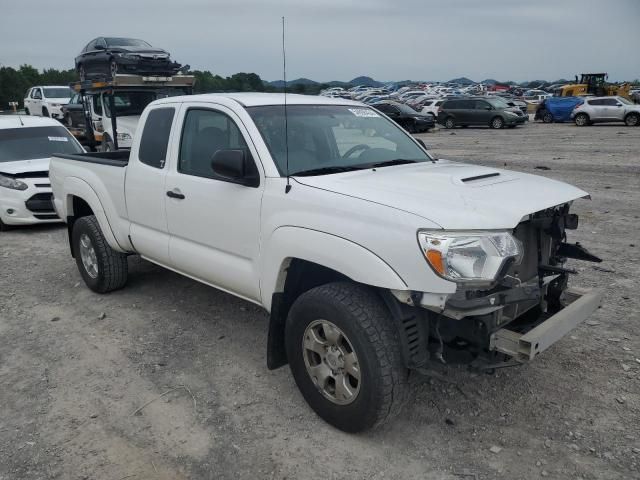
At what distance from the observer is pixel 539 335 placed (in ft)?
9.43

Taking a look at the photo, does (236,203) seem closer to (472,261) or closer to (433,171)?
(433,171)

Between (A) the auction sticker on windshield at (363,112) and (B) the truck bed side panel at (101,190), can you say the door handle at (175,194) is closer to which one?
(B) the truck bed side panel at (101,190)

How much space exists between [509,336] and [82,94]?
15274 millimetres

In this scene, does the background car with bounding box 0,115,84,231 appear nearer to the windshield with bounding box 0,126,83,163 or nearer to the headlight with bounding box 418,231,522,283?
the windshield with bounding box 0,126,83,163

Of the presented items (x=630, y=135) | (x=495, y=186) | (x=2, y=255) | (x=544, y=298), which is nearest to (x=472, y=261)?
(x=495, y=186)

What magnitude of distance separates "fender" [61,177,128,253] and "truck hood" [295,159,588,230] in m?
2.57

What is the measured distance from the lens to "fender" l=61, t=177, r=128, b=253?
5.21 m

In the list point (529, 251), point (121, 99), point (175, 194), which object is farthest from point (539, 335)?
point (121, 99)

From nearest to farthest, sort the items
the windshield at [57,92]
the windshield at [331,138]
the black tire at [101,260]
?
1. the windshield at [331,138]
2. the black tire at [101,260]
3. the windshield at [57,92]

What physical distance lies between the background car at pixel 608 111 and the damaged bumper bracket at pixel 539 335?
27.0m

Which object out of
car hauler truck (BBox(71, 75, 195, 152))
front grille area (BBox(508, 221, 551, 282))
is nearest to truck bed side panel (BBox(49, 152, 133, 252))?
front grille area (BBox(508, 221, 551, 282))

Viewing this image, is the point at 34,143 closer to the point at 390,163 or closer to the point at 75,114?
the point at 390,163

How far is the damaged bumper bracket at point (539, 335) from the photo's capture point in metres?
2.83

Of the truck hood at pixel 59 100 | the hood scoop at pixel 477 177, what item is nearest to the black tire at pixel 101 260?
the hood scoop at pixel 477 177
